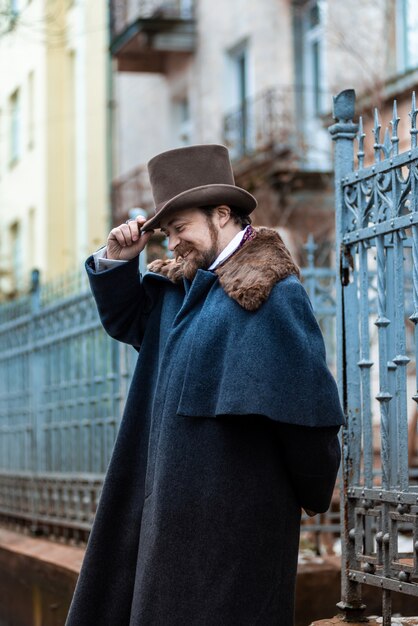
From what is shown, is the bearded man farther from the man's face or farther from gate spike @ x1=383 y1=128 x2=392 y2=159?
gate spike @ x1=383 y1=128 x2=392 y2=159

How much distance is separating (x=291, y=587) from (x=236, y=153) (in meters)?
16.5

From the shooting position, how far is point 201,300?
4078 mm

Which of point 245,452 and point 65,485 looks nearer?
point 245,452

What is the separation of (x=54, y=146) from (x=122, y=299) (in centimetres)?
2476

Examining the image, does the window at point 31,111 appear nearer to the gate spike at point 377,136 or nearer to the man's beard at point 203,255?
the gate spike at point 377,136

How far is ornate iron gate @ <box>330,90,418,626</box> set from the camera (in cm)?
451

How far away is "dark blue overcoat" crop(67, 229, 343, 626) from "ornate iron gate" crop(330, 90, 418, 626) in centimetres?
61

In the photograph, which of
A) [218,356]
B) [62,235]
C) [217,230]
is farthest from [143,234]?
[62,235]

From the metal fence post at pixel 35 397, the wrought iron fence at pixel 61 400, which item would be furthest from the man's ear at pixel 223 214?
the metal fence post at pixel 35 397

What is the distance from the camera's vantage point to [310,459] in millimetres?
3840

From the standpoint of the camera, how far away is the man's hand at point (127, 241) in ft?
14.2

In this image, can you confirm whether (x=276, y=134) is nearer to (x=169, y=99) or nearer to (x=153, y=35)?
(x=153, y=35)

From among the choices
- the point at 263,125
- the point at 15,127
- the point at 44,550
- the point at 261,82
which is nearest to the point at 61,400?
the point at 44,550

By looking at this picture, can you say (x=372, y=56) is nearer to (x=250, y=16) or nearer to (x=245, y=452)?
(x=250, y=16)
